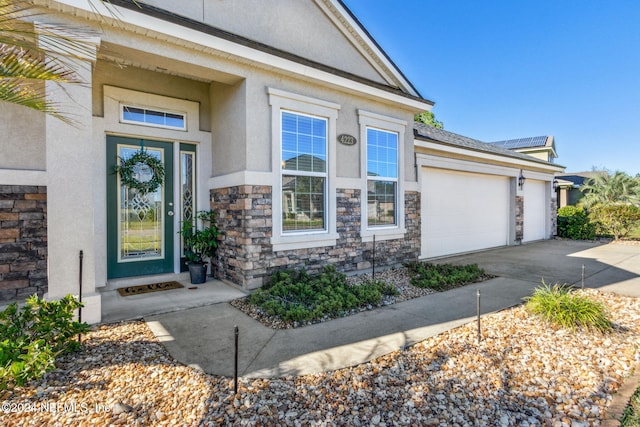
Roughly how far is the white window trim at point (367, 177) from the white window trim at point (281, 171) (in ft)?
2.59

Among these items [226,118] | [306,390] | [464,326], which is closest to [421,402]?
[306,390]

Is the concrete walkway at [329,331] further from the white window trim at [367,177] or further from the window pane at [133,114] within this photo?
the window pane at [133,114]

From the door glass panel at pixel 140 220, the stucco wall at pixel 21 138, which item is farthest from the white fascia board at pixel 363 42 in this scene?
the stucco wall at pixel 21 138

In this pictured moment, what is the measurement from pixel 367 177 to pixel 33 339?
233 inches

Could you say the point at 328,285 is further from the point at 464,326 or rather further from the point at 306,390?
the point at 306,390

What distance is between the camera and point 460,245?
402 inches

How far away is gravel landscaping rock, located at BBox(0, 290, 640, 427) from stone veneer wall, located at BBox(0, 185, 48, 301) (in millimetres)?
1800

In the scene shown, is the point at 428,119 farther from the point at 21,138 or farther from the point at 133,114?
the point at 21,138

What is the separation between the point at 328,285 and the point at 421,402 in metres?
2.86

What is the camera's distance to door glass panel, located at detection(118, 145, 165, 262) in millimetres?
5852

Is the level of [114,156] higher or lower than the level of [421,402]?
higher

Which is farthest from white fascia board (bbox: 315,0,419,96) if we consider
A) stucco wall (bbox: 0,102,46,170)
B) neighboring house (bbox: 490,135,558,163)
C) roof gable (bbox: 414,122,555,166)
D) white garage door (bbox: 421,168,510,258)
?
neighboring house (bbox: 490,135,558,163)

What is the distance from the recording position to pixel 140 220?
6035 millimetres

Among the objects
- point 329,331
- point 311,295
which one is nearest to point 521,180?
point 311,295
